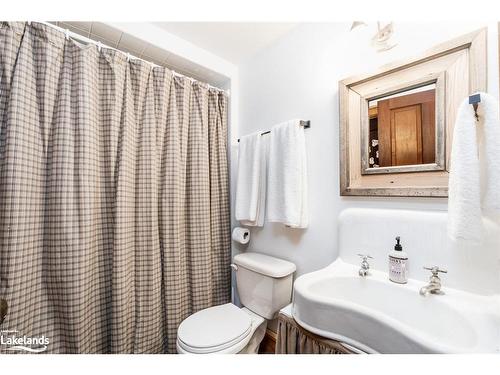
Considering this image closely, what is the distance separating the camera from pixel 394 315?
82 centimetres

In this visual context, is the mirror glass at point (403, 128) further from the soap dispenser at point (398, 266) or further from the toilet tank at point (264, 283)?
the toilet tank at point (264, 283)

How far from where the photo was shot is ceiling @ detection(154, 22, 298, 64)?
4.18 ft

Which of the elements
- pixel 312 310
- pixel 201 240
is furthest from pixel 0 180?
pixel 312 310

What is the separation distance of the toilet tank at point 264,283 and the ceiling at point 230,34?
1393 mm

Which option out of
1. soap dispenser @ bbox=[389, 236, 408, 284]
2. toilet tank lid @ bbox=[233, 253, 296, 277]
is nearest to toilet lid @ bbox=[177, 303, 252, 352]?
toilet tank lid @ bbox=[233, 253, 296, 277]

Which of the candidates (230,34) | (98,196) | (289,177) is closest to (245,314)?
(289,177)

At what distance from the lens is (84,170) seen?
1004mm

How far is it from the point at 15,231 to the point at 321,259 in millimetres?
1358

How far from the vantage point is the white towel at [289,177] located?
1164mm

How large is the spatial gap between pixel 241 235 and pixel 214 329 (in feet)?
1.90

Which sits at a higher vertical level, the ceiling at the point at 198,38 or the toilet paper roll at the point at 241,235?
the ceiling at the point at 198,38

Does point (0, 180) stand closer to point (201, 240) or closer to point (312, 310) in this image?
point (201, 240)

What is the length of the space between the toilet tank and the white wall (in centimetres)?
11

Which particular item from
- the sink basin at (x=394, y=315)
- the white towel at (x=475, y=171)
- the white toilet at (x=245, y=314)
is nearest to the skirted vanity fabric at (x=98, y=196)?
the white toilet at (x=245, y=314)
